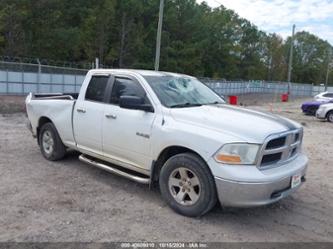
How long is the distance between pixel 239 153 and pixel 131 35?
4652 cm

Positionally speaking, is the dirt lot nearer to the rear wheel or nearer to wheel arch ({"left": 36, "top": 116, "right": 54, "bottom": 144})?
wheel arch ({"left": 36, "top": 116, "right": 54, "bottom": 144})

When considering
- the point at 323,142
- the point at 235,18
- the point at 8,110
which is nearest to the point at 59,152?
the point at 323,142

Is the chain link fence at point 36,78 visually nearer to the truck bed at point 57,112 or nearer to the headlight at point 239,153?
the truck bed at point 57,112

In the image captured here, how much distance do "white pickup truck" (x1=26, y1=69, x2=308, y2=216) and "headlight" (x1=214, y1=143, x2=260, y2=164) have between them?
0.01m

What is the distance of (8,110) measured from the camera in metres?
15.5

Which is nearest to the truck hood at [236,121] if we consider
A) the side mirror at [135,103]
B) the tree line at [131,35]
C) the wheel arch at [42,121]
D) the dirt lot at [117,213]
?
the side mirror at [135,103]

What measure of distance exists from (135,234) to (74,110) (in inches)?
108

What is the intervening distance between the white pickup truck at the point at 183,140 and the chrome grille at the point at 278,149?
1 cm

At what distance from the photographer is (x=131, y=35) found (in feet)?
161

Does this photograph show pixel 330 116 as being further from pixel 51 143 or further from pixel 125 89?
pixel 125 89

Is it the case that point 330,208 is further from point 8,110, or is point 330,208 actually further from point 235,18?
point 235,18

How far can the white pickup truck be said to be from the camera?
4.32m

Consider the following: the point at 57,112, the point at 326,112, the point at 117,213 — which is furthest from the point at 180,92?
the point at 326,112

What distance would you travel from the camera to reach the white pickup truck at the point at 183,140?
432 cm
